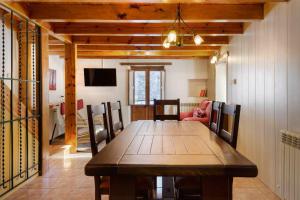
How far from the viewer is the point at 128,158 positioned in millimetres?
1512

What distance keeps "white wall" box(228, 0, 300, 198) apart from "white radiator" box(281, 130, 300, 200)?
0.34 feet

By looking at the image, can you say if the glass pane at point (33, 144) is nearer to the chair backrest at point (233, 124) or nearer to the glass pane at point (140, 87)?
the chair backrest at point (233, 124)

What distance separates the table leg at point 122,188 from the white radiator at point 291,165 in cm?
177

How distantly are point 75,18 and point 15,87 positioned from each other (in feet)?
3.89

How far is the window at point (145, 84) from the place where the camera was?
881cm

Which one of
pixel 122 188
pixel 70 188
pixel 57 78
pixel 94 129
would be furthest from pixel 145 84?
pixel 122 188

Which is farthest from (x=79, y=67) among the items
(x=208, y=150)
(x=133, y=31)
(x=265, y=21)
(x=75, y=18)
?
(x=208, y=150)

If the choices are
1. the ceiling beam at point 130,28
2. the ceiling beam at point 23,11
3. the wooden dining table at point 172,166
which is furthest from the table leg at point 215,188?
the ceiling beam at point 130,28

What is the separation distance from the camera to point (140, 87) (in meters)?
8.85

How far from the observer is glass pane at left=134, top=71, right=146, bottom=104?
883 centimetres

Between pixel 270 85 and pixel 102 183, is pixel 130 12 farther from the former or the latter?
pixel 102 183

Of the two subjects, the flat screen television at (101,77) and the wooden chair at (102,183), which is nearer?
the wooden chair at (102,183)

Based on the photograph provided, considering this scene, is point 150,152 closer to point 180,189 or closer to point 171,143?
point 171,143

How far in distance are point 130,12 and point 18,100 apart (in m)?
1.82
